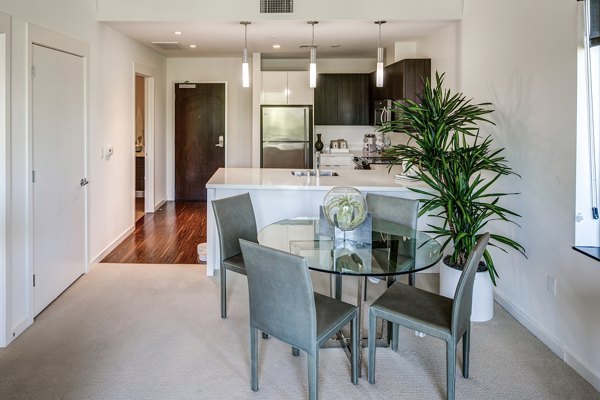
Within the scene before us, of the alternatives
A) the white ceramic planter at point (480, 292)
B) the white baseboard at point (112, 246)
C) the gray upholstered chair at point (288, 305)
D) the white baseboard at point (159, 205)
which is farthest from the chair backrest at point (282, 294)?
the white baseboard at point (159, 205)

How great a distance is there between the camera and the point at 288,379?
2.51 m

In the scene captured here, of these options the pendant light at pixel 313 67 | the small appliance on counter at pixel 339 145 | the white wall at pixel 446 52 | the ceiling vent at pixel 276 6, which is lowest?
the small appliance on counter at pixel 339 145

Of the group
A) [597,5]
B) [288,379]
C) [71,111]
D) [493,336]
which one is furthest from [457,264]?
[71,111]

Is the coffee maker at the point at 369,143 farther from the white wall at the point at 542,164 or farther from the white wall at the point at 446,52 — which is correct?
the white wall at the point at 542,164

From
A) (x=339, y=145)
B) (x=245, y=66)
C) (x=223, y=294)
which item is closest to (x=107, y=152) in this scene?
(x=245, y=66)

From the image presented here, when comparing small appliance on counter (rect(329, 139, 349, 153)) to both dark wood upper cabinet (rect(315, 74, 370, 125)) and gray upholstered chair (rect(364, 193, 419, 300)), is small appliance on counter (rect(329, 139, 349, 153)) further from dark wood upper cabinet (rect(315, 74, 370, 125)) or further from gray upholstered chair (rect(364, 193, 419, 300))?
gray upholstered chair (rect(364, 193, 419, 300))

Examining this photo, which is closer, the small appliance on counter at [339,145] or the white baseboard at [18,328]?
the white baseboard at [18,328]

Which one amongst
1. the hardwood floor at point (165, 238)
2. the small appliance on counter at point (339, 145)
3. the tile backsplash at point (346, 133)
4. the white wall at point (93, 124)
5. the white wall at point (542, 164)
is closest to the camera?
the white wall at point (542, 164)

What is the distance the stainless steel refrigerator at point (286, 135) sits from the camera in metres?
7.20

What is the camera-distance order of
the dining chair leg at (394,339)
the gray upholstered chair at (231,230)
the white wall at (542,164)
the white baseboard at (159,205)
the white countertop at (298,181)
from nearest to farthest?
1. the white wall at (542,164)
2. the dining chair leg at (394,339)
3. the gray upholstered chair at (231,230)
4. the white countertop at (298,181)
5. the white baseboard at (159,205)

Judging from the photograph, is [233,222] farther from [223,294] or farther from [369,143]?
[369,143]

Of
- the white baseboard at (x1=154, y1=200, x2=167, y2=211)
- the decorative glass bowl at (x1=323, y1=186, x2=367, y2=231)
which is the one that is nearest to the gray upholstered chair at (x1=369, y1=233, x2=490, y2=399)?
the decorative glass bowl at (x1=323, y1=186, x2=367, y2=231)

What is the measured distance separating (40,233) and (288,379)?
7.30 ft

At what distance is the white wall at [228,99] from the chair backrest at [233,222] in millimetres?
4606
